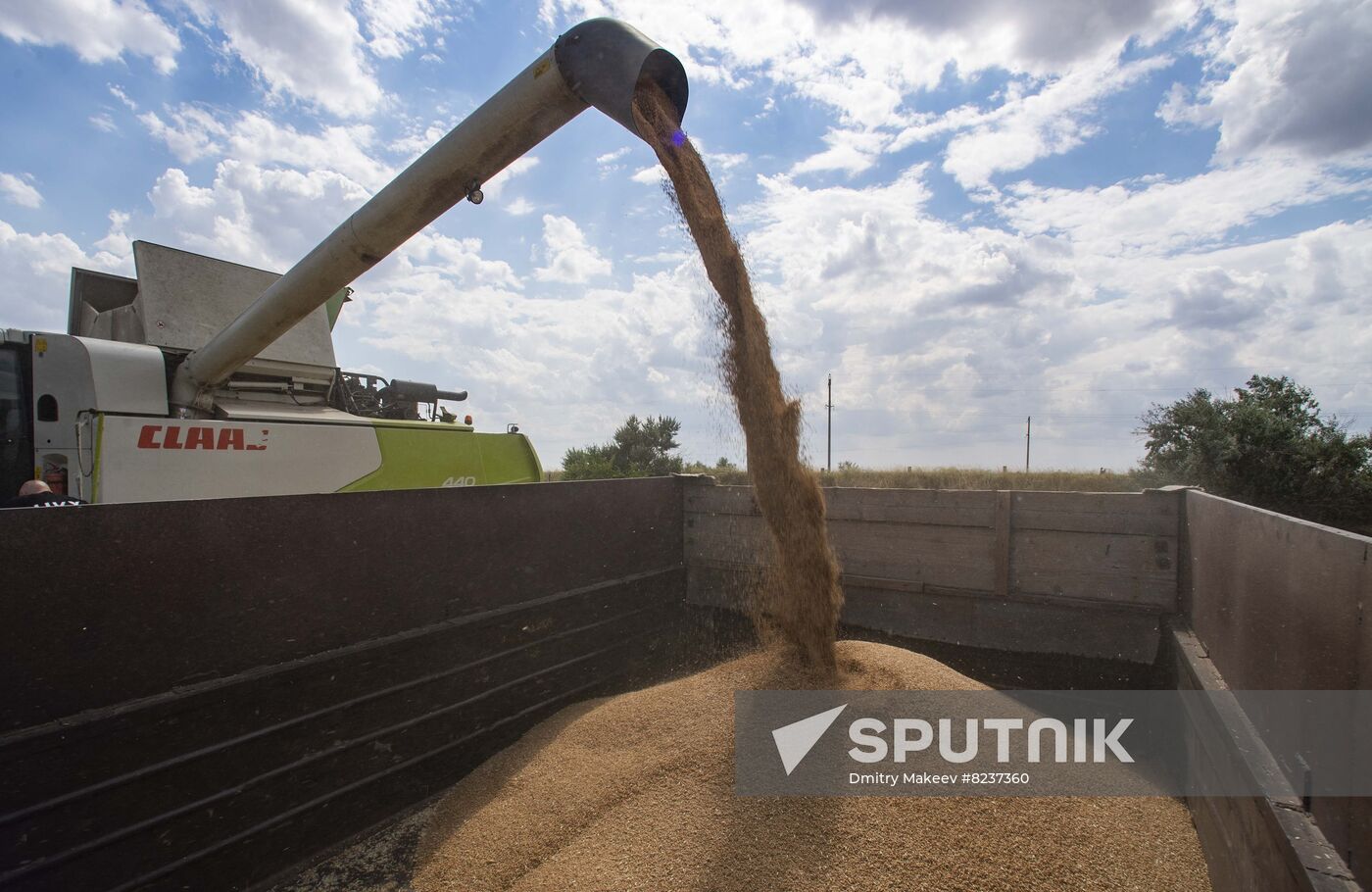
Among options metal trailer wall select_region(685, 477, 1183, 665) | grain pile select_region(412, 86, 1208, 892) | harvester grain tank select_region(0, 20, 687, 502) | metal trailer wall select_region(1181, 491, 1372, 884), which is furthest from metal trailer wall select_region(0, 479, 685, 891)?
metal trailer wall select_region(1181, 491, 1372, 884)

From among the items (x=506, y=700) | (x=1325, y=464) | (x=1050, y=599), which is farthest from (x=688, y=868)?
(x=1325, y=464)

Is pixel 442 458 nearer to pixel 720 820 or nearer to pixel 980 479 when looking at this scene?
pixel 720 820

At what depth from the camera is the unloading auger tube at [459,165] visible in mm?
3145

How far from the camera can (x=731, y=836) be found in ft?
7.35

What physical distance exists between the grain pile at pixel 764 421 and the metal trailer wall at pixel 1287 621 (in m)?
1.48

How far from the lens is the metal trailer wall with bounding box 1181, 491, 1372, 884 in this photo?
134 cm

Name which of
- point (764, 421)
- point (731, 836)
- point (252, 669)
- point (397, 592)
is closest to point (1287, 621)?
point (731, 836)

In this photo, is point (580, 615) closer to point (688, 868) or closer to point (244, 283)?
point (688, 868)

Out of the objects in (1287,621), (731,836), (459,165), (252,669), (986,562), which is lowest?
(731,836)

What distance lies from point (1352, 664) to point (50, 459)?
188 inches

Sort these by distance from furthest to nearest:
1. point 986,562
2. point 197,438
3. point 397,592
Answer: point 986,562 < point 197,438 < point 397,592

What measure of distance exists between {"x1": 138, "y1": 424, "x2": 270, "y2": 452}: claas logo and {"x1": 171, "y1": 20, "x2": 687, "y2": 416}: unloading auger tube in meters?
0.35

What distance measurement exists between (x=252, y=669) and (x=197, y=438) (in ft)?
6.69

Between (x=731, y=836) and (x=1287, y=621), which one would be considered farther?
(x=731, y=836)
